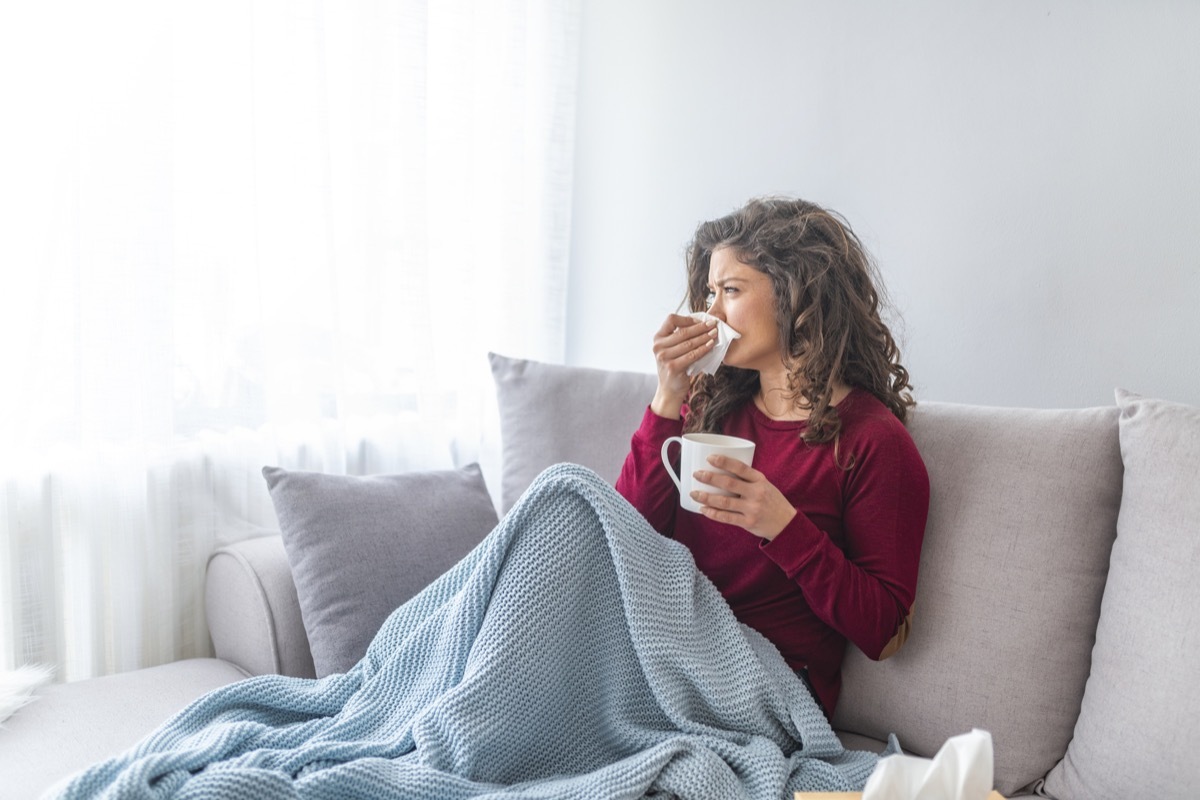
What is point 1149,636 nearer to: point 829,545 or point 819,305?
point 829,545

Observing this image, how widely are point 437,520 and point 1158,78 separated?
1.39 meters

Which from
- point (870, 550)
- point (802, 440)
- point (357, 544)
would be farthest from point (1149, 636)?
point (357, 544)

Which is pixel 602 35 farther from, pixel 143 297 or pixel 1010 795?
pixel 1010 795

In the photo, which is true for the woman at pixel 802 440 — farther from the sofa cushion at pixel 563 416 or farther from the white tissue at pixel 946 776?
the white tissue at pixel 946 776

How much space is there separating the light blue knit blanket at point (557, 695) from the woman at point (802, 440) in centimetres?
11

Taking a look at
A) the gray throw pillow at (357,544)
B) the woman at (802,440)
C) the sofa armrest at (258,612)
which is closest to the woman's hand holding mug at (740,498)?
the woman at (802,440)

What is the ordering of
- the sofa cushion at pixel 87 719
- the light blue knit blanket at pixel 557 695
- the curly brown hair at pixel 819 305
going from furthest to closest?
1. the curly brown hair at pixel 819 305
2. the sofa cushion at pixel 87 719
3. the light blue knit blanket at pixel 557 695

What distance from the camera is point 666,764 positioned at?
1.12 metres

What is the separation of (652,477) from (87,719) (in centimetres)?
90

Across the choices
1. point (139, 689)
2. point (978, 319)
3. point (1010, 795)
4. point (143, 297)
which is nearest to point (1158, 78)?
point (978, 319)

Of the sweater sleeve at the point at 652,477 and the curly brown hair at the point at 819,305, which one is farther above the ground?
the curly brown hair at the point at 819,305

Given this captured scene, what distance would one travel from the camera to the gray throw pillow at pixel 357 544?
155 centimetres

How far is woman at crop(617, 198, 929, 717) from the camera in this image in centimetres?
132

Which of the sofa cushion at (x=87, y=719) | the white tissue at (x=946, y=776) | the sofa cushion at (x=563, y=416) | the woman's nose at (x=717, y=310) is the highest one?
the woman's nose at (x=717, y=310)
